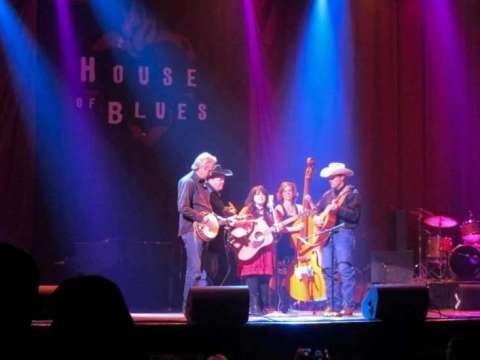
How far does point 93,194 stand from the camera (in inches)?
472

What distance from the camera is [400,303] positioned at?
7.05 metres

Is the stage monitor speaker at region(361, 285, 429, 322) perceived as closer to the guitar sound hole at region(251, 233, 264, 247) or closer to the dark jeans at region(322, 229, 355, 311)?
the dark jeans at region(322, 229, 355, 311)

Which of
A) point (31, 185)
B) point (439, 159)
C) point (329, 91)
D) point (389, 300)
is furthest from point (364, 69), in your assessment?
point (389, 300)

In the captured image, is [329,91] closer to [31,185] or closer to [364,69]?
[364,69]

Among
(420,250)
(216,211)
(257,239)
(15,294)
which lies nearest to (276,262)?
(257,239)

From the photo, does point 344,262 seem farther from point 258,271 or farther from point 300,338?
point 300,338

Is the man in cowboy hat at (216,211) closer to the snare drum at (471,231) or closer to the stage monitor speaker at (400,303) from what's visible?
the stage monitor speaker at (400,303)

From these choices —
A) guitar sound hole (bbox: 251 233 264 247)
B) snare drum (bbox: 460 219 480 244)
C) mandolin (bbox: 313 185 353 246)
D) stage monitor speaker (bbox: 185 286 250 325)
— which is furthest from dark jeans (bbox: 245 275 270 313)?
snare drum (bbox: 460 219 480 244)

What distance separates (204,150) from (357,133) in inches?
119

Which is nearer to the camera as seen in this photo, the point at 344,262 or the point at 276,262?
the point at 344,262

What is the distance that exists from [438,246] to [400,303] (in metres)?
6.04

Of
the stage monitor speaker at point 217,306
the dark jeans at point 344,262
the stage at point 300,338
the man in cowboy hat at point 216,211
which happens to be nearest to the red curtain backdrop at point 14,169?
the man in cowboy hat at point 216,211

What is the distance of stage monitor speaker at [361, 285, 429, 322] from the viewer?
7035 mm

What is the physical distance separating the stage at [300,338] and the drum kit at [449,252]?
526 centimetres
